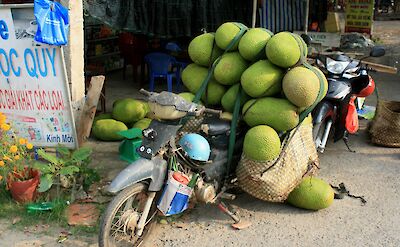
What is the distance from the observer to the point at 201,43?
14.6 feet

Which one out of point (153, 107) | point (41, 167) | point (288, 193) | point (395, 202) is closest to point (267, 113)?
point (288, 193)

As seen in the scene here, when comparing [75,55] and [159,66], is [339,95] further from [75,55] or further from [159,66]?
[159,66]

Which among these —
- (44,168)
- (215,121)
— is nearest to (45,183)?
(44,168)

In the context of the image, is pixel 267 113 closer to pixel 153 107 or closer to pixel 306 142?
pixel 306 142

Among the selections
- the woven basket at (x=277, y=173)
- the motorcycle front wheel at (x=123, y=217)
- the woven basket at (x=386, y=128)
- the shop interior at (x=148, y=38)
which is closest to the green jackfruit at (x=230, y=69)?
the woven basket at (x=277, y=173)

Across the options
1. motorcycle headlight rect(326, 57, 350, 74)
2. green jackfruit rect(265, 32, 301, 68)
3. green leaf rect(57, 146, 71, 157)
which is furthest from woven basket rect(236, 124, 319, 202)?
green leaf rect(57, 146, 71, 157)

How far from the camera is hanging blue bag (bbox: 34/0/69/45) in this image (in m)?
4.16

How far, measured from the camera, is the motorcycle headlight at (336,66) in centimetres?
529

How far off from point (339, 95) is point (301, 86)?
4.94 feet

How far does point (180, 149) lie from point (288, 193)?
40.9 inches

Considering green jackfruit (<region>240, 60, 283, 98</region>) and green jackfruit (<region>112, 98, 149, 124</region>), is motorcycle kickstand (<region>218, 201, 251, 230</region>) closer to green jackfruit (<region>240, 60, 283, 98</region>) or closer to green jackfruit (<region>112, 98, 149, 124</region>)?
green jackfruit (<region>240, 60, 283, 98</region>)

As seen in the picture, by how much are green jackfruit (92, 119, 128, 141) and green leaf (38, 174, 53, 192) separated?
5.51ft

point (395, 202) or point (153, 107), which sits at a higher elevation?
point (153, 107)

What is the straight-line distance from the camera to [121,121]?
232 inches
